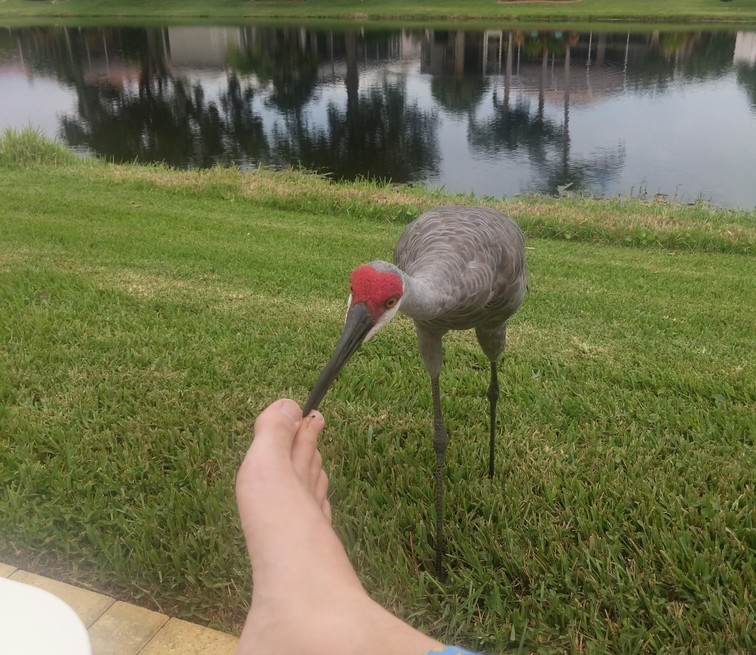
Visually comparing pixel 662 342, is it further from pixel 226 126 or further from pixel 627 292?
pixel 226 126

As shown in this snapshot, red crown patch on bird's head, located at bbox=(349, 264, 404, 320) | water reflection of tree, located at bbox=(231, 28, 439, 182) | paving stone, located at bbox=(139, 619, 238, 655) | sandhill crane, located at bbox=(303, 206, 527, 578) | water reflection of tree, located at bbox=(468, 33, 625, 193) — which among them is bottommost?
water reflection of tree, located at bbox=(468, 33, 625, 193)

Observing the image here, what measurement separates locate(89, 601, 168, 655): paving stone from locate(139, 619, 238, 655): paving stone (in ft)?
0.11

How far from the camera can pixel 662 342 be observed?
4301 mm

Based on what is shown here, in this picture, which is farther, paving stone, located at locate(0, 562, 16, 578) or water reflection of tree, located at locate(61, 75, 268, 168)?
water reflection of tree, located at locate(61, 75, 268, 168)

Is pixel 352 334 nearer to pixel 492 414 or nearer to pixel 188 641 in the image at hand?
pixel 188 641

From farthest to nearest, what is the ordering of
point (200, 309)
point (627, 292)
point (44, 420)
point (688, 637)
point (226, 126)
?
point (226, 126)
point (627, 292)
point (200, 309)
point (44, 420)
point (688, 637)

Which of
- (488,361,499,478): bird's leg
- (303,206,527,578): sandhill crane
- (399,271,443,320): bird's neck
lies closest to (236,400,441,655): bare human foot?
(303,206,527,578): sandhill crane

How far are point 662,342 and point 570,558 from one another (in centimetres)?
227

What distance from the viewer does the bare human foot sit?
1.53 m

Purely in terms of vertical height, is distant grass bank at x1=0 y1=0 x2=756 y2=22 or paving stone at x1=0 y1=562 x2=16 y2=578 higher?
distant grass bank at x1=0 y1=0 x2=756 y2=22

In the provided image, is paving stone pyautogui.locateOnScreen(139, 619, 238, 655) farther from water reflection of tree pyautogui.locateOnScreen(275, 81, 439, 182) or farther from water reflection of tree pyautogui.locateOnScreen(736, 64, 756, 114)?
water reflection of tree pyautogui.locateOnScreen(736, 64, 756, 114)

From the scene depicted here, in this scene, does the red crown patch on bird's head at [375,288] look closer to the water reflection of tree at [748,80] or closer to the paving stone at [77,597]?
the paving stone at [77,597]

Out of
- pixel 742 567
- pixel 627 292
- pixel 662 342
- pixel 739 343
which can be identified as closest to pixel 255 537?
pixel 742 567

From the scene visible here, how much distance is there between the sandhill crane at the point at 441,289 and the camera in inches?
75.2
